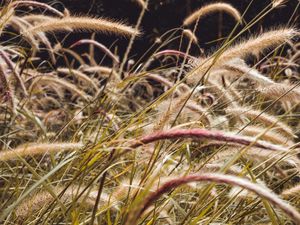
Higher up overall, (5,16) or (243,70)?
(243,70)

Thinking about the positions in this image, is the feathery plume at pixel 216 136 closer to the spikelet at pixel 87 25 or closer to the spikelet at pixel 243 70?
the spikelet at pixel 243 70

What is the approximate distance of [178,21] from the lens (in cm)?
837

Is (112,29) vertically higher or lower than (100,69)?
higher

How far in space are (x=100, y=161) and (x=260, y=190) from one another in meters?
0.93

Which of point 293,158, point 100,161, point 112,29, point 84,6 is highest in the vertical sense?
point 112,29

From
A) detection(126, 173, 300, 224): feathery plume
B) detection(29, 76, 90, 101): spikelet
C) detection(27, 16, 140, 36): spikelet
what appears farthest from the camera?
detection(29, 76, 90, 101): spikelet

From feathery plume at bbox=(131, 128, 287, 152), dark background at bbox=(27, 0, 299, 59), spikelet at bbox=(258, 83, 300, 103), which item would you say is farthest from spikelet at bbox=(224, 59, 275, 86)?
dark background at bbox=(27, 0, 299, 59)

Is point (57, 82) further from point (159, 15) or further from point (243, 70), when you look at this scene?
point (159, 15)

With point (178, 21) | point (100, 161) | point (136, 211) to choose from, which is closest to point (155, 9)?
point (178, 21)

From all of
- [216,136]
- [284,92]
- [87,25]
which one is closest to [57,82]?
[87,25]

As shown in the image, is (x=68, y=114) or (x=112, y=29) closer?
(x=112, y=29)

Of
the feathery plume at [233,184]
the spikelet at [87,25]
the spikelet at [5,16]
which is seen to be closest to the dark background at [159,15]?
the spikelet at [5,16]

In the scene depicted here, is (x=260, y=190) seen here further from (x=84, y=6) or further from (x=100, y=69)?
(x=84, y=6)

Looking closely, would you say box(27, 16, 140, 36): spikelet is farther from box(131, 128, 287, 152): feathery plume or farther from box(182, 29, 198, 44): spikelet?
box(131, 128, 287, 152): feathery plume
